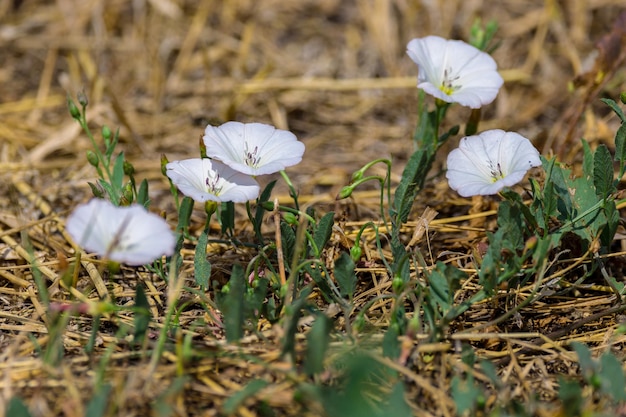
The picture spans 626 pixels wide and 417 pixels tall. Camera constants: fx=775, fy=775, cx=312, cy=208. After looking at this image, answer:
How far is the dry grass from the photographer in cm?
173

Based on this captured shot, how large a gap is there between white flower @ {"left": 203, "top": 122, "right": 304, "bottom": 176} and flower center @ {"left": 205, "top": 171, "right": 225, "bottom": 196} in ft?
0.20

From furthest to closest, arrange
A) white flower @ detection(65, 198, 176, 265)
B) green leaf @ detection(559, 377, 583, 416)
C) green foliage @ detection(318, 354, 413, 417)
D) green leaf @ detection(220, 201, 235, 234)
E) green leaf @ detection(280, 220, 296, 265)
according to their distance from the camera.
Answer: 1. green leaf @ detection(220, 201, 235, 234)
2. green leaf @ detection(280, 220, 296, 265)
3. white flower @ detection(65, 198, 176, 265)
4. green leaf @ detection(559, 377, 583, 416)
5. green foliage @ detection(318, 354, 413, 417)

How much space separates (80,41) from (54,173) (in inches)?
42.7

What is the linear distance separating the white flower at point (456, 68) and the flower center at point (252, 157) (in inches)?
21.5

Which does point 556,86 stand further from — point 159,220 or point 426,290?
point 159,220

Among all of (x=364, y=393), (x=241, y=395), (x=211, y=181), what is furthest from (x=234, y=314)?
(x=211, y=181)

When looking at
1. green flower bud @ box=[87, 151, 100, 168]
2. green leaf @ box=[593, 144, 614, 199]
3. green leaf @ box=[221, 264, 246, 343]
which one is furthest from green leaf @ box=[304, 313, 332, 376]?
green flower bud @ box=[87, 151, 100, 168]

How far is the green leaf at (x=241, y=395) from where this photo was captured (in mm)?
1503

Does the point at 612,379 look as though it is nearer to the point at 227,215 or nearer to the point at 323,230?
the point at 323,230

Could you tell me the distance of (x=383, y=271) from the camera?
2.17 m

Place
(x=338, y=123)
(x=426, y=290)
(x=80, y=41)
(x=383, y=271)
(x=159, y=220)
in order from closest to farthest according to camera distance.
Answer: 1. (x=159, y=220)
2. (x=426, y=290)
3. (x=383, y=271)
4. (x=338, y=123)
5. (x=80, y=41)

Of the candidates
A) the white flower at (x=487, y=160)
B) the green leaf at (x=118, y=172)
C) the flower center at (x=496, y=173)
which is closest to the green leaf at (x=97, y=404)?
the green leaf at (x=118, y=172)

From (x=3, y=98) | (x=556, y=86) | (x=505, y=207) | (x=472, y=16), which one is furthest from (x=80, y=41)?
(x=505, y=207)

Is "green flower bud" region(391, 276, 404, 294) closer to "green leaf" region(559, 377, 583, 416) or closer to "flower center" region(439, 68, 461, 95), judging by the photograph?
"green leaf" region(559, 377, 583, 416)
